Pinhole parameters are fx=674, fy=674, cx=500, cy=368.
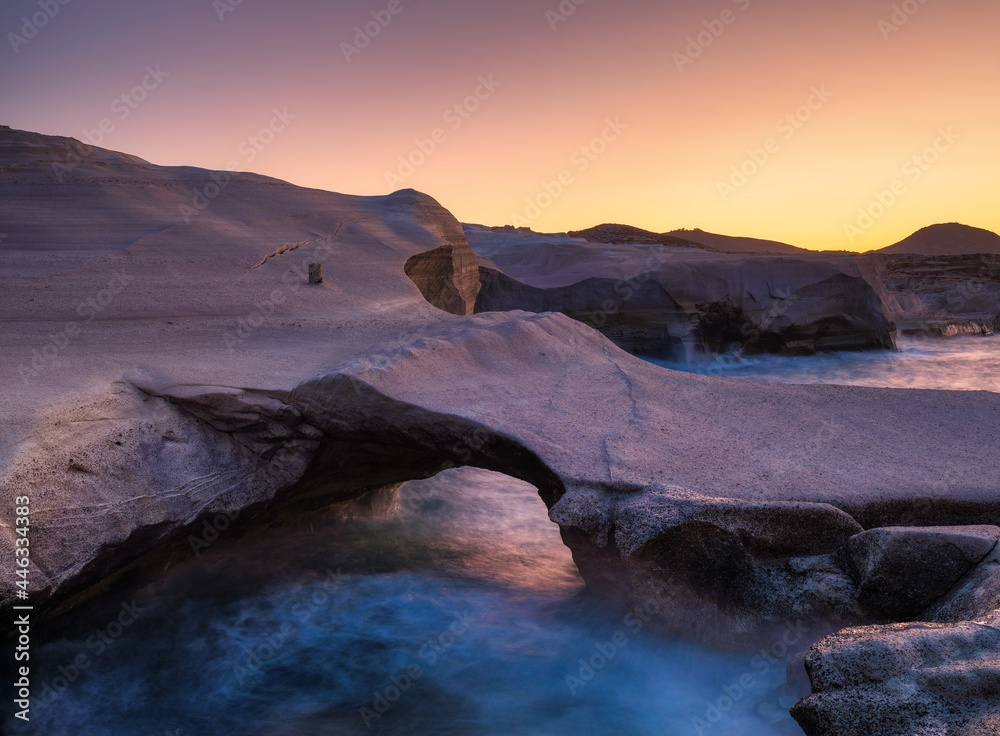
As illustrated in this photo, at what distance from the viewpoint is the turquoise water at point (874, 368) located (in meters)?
12.7

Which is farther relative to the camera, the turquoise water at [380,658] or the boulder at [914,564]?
the turquoise water at [380,658]

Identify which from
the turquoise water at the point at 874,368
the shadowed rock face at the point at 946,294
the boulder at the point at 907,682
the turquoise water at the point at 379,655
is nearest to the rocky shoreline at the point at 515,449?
Answer: the boulder at the point at 907,682

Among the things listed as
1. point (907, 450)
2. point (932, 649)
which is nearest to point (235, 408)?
point (932, 649)

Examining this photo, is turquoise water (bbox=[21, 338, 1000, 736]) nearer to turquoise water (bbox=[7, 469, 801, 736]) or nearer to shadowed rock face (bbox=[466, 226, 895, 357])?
turquoise water (bbox=[7, 469, 801, 736])

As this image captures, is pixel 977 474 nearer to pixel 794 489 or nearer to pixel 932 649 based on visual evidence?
pixel 794 489

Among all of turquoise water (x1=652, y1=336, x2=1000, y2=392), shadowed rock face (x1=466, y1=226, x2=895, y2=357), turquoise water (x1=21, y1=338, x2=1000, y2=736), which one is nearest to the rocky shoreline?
turquoise water (x1=21, y1=338, x2=1000, y2=736)

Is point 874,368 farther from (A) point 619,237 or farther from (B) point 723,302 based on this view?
(A) point 619,237

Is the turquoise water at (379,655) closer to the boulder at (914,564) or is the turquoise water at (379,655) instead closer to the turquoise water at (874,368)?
the boulder at (914,564)

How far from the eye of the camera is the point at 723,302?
574 inches

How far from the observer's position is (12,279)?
570 centimetres

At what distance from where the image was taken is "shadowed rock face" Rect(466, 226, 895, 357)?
1450 centimetres

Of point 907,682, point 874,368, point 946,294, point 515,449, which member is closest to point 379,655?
point 515,449

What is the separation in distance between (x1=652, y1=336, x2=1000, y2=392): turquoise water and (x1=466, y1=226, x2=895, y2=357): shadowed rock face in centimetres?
37

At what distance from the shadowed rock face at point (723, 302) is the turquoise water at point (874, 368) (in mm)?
370
